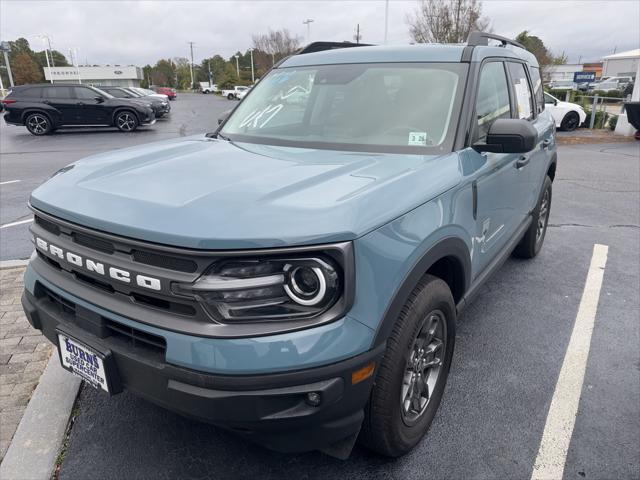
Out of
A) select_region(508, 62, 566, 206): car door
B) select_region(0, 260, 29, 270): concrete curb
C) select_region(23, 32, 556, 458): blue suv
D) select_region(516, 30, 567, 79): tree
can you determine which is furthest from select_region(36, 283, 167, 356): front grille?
select_region(516, 30, 567, 79): tree

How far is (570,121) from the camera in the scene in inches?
680

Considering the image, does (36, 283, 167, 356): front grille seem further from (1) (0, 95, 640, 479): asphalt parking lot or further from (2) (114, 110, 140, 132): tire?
(2) (114, 110, 140, 132): tire

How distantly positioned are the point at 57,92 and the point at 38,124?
1287 mm

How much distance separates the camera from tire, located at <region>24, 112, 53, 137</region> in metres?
16.5

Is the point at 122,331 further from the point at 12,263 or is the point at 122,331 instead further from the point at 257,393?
the point at 12,263

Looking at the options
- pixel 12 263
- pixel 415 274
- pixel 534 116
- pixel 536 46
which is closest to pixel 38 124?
pixel 12 263

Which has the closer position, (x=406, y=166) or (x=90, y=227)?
(x=90, y=227)

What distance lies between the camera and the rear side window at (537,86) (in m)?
4.39

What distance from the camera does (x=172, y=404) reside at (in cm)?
178

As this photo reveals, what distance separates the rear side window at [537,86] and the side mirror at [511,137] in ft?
6.92

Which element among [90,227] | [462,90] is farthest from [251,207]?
[462,90]

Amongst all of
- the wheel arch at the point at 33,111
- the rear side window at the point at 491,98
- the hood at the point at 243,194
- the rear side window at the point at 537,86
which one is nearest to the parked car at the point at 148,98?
the wheel arch at the point at 33,111

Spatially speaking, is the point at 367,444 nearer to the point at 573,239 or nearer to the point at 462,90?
the point at 462,90

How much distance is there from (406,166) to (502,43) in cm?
234
